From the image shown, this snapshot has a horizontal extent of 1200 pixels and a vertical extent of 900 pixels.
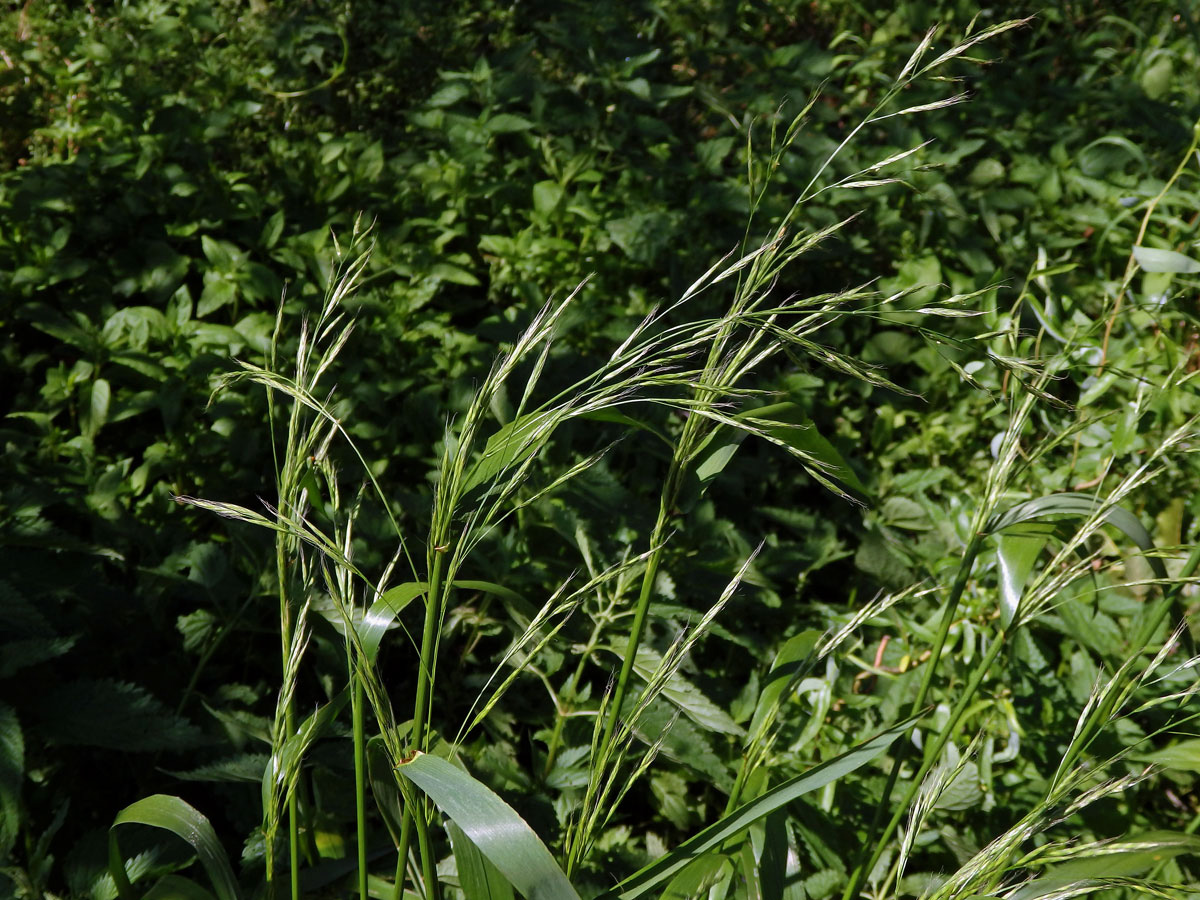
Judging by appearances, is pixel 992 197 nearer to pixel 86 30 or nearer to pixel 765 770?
pixel 765 770

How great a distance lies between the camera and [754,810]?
0.96 m

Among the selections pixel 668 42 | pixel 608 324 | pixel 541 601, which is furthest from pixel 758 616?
pixel 668 42

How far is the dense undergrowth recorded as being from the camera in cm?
99

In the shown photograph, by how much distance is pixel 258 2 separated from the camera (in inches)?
147

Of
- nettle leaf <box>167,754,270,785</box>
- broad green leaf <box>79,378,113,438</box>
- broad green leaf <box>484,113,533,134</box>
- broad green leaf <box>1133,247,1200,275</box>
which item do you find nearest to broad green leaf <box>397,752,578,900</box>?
nettle leaf <box>167,754,270,785</box>

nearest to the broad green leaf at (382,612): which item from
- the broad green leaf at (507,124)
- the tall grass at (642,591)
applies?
the tall grass at (642,591)

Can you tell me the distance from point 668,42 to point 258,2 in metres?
1.53

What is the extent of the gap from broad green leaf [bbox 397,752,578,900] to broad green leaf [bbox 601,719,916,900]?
0.19 metres

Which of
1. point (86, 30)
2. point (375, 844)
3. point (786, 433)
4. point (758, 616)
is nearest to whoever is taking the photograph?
point (786, 433)

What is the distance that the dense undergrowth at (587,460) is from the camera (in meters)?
0.99

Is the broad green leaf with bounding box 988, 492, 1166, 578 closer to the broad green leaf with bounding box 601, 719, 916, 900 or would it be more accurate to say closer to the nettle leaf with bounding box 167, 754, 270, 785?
the broad green leaf with bounding box 601, 719, 916, 900

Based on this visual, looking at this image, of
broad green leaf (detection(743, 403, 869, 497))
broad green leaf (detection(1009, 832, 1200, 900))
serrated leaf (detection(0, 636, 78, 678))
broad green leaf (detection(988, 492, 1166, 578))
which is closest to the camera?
broad green leaf (detection(743, 403, 869, 497))

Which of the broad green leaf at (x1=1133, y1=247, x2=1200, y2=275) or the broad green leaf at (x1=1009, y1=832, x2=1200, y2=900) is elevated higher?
the broad green leaf at (x1=1133, y1=247, x2=1200, y2=275)

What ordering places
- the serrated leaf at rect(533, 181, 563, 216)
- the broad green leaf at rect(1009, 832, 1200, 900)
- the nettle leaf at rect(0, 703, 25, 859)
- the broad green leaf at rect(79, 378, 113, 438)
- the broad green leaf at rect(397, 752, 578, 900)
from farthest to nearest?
1. the serrated leaf at rect(533, 181, 563, 216)
2. the broad green leaf at rect(79, 378, 113, 438)
3. the nettle leaf at rect(0, 703, 25, 859)
4. the broad green leaf at rect(1009, 832, 1200, 900)
5. the broad green leaf at rect(397, 752, 578, 900)
